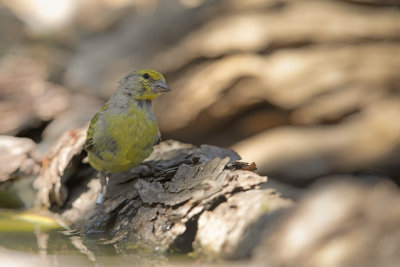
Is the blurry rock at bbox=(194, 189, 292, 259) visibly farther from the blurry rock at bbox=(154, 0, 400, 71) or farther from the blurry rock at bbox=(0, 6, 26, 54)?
the blurry rock at bbox=(0, 6, 26, 54)

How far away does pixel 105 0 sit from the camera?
328 inches

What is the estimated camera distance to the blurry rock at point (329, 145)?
5211 mm

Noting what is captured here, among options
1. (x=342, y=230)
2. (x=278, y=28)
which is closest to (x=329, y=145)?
(x=278, y=28)

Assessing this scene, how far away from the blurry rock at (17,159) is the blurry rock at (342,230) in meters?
2.68

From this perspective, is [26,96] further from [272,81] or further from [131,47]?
[272,81]

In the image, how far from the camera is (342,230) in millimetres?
1542

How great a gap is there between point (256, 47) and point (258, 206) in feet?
13.8

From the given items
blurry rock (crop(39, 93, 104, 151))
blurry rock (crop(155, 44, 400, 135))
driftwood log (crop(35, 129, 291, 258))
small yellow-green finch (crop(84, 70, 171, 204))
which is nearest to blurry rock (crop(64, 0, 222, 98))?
blurry rock (crop(155, 44, 400, 135))

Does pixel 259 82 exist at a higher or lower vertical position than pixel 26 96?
higher

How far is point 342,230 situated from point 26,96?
15.0ft

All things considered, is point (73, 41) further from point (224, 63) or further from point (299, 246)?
point (299, 246)

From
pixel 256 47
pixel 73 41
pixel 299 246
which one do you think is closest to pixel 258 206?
pixel 299 246

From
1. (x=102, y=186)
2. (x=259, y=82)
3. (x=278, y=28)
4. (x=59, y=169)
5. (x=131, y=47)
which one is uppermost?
(x=278, y=28)

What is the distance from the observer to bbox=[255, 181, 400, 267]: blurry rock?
1.43m
